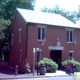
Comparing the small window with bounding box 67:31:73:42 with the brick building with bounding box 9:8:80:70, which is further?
the small window with bounding box 67:31:73:42

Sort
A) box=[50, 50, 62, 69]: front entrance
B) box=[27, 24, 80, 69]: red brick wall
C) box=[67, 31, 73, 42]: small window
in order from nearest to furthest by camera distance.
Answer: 1. box=[27, 24, 80, 69]: red brick wall
2. box=[50, 50, 62, 69]: front entrance
3. box=[67, 31, 73, 42]: small window

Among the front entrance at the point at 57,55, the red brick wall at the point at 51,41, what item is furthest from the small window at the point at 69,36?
the front entrance at the point at 57,55

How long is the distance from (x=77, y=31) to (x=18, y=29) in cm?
886

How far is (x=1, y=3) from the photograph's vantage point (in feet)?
135

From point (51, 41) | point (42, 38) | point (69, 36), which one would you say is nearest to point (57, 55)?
point (51, 41)

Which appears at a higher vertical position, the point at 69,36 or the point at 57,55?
the point at 69,36

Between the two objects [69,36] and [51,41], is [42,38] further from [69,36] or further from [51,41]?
[69,36]

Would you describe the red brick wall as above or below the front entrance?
above

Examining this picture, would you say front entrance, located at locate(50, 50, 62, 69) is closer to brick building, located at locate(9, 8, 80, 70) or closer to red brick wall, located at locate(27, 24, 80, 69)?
brick building, located at locate(9, 8, 80, 70)

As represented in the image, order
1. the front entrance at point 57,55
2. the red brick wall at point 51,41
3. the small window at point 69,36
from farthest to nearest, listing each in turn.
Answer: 1. the small window at point 69,36
2. the front entrance at point 57,55
3. the red brick wall at point 51,41

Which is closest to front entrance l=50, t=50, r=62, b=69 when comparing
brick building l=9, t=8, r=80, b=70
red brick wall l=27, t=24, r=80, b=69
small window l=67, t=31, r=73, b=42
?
brick building l=9, t=8, r=80, b=70

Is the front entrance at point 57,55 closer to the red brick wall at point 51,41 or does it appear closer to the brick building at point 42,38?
the brick building at point 42,38

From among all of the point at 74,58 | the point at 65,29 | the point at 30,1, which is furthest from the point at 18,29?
the point at 30,1

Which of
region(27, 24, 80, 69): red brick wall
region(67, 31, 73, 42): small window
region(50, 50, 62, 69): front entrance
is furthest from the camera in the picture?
region(67, 31, 73, 42): small window
